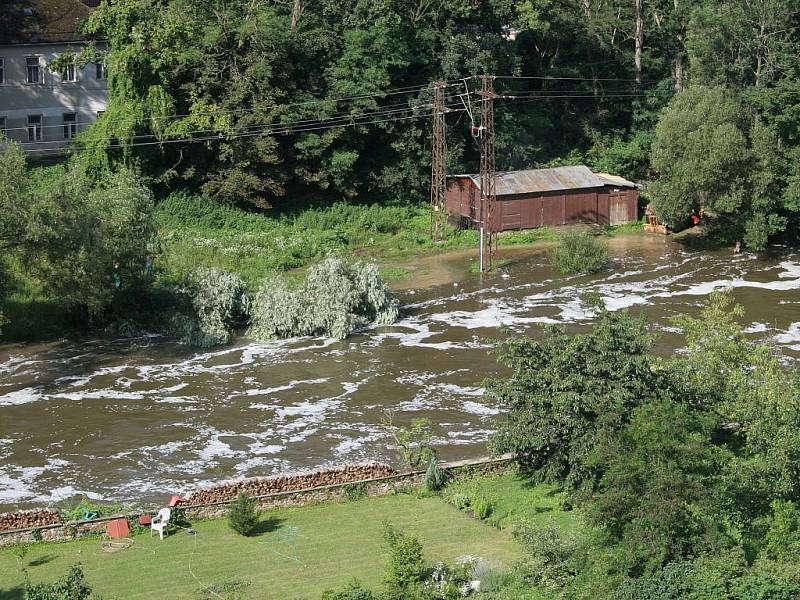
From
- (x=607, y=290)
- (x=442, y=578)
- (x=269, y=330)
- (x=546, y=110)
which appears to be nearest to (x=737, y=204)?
(x=607, y=290)

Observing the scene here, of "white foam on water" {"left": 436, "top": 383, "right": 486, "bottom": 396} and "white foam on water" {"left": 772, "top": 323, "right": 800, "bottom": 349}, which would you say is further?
"white foam on water" {"left": 772, "top": 323, "right": 800, "bottom": 349}

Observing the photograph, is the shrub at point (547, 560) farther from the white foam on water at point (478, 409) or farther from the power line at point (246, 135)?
the power line at point (246, 135)

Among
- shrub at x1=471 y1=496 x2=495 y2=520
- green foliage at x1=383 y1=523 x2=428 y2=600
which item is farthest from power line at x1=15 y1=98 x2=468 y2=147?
green foliage at x1=383 y1=523 x2=428 y2=600

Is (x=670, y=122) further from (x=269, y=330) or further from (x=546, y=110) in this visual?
(x=269, y=330)

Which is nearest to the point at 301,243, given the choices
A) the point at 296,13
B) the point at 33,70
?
the point at 296,13

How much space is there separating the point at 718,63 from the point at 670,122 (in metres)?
5.33

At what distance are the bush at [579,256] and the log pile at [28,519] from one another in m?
29.7

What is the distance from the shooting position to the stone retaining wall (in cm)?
2681

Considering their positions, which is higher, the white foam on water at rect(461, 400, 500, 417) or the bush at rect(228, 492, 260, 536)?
the white foam on water at rect(461, 400, 500, 417)

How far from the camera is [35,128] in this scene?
60594 millimetres

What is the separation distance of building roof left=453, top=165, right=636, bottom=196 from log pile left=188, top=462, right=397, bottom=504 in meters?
30.2

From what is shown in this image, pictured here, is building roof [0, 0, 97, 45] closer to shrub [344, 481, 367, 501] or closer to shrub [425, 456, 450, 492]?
shrub [344, 481, 367, 501]

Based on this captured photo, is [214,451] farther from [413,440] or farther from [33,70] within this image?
[33,70]

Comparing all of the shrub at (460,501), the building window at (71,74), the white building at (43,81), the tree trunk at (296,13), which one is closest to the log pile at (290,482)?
the shrub at (460,501)
